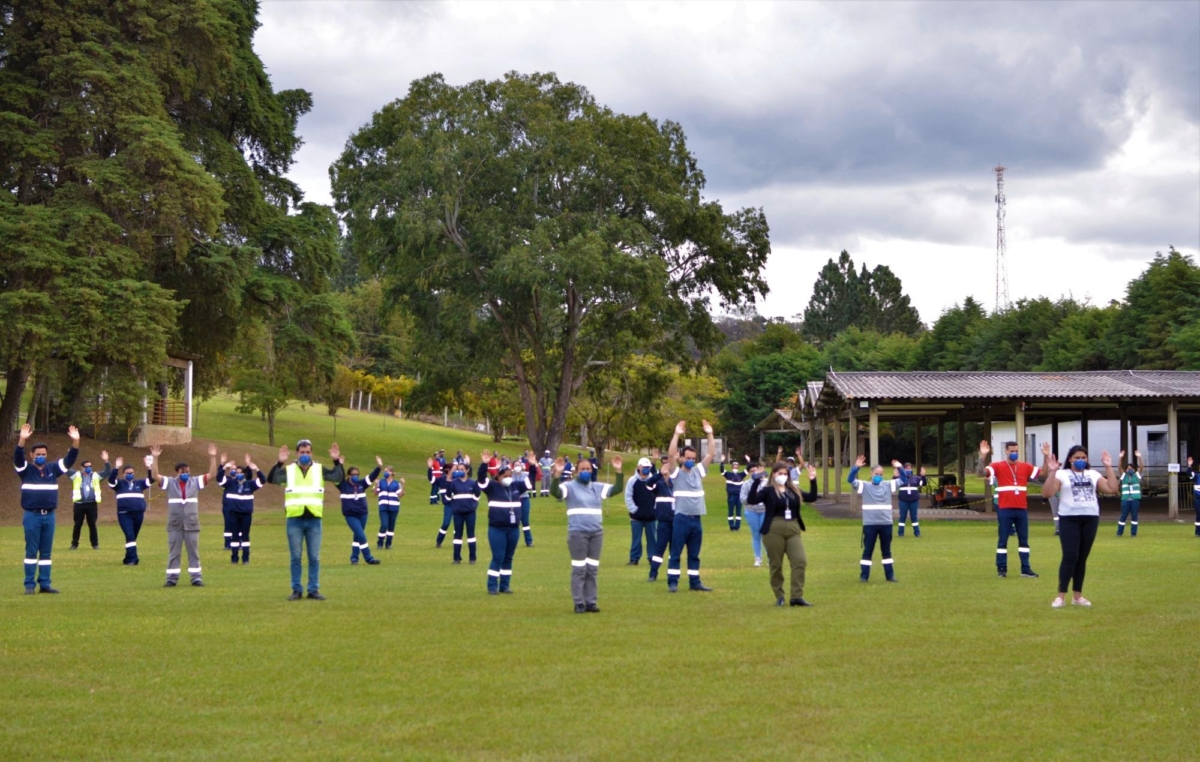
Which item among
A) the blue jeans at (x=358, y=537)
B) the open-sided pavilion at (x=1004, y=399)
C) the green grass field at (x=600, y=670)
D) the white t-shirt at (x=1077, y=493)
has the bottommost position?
the green grass field at (x=600, y=670)

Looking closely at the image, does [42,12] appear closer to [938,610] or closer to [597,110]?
[597,110]

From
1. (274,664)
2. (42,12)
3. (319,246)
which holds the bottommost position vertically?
(274,664)

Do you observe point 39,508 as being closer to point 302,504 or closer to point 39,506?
point 39,506

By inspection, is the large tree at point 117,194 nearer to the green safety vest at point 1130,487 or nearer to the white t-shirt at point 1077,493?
the green safety vest at point 1130,487

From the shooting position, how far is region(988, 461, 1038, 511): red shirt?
18719 millimetres

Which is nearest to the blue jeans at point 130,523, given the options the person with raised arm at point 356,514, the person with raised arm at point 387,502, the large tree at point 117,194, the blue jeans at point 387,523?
the person with raised arm at point 356,514

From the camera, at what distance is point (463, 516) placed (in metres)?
20.9

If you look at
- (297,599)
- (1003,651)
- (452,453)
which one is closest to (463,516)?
(297,599)

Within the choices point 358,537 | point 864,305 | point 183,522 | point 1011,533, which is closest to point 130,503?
point 358,537

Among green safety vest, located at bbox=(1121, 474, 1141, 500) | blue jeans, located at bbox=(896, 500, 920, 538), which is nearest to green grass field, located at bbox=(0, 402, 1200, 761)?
blue jeans, located at bbox=(896, 500, 920, 538)

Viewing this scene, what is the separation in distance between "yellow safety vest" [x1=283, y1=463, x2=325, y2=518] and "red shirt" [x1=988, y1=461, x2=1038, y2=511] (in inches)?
406

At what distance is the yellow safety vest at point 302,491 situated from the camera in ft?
49.0

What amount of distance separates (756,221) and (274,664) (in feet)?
157

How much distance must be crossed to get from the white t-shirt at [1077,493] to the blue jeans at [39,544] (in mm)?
12788
